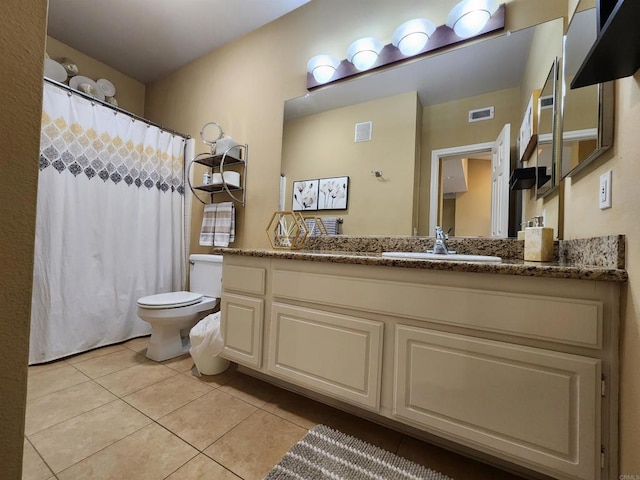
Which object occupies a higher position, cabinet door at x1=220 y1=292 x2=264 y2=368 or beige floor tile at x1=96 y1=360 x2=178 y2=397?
cabinet door at x1=220 y1=292 x2=264 y2=368

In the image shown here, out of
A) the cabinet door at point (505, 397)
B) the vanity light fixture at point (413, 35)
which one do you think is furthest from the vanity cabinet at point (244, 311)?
the vanity light fixture at point (413, 35)

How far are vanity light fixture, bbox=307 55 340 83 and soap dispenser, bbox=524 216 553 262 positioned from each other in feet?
5.00

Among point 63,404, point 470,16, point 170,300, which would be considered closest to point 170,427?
point 63,404

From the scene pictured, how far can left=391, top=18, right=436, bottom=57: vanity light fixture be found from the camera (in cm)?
150

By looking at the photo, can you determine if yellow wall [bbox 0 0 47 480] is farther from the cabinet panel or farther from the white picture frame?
the white picture frame

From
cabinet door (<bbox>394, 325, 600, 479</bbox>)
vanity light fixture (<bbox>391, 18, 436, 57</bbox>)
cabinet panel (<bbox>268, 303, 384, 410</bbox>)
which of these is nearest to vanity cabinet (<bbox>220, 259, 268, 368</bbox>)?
cabinet panel (<bbox>268, 303, 384, 410</bbox>)

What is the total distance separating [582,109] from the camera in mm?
1008

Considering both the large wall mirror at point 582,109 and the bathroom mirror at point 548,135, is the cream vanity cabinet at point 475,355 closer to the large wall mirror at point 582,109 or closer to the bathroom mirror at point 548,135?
the large wall mirror at point 582,109

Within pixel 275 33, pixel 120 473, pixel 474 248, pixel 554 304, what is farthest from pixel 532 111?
pixel 120 473

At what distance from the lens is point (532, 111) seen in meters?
1.30

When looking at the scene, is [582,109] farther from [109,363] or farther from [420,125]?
[109,363]

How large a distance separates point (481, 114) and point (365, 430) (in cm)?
169

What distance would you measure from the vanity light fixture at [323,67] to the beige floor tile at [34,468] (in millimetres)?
2321

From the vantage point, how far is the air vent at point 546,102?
124 cm
